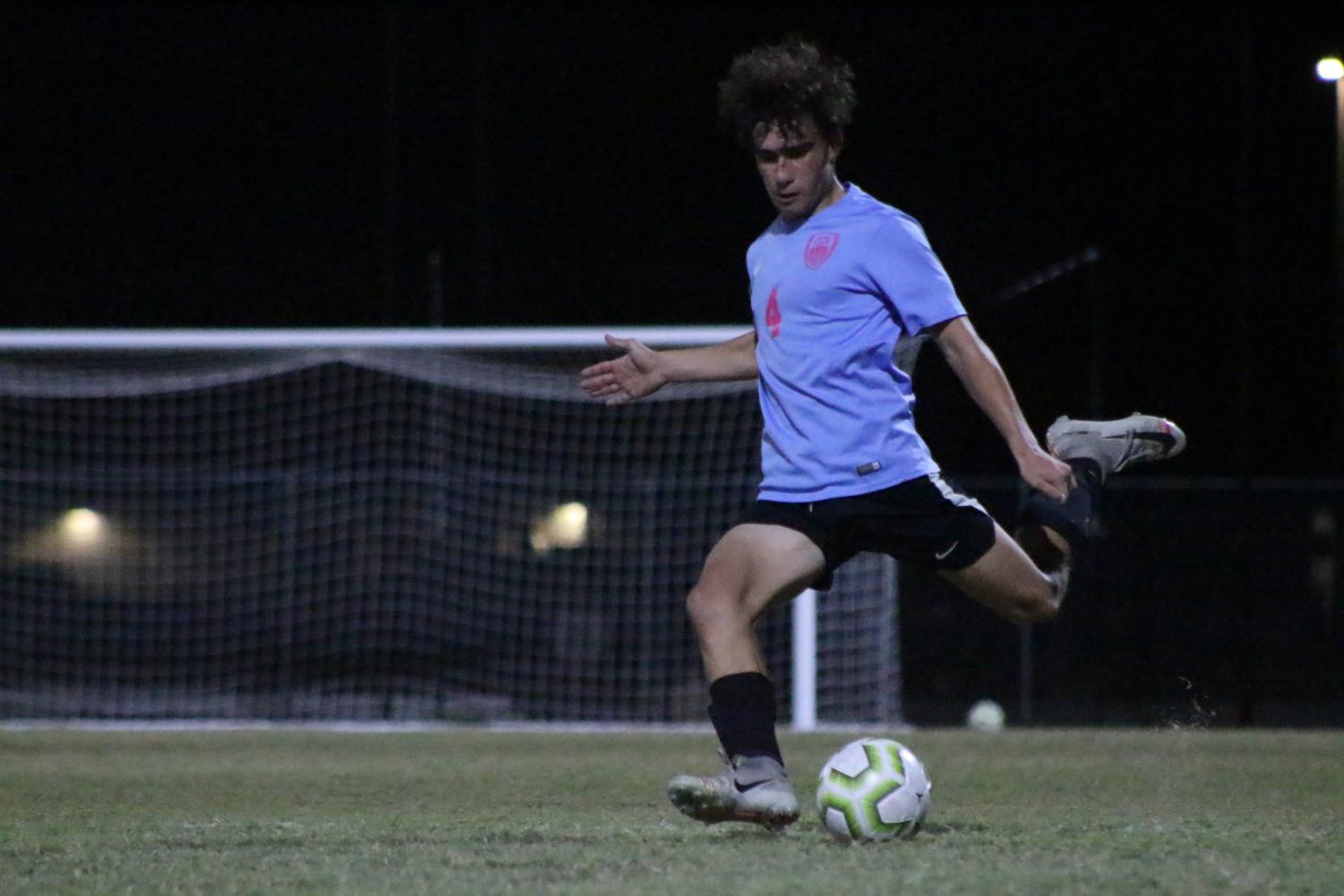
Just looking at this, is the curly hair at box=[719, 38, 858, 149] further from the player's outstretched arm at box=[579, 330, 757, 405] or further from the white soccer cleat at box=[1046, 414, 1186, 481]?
the white soccer cleat at box=[1046, 414, 1186, 481]

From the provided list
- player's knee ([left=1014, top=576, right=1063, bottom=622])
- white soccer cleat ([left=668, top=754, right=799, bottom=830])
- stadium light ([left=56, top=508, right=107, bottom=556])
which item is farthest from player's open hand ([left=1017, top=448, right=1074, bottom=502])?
stadium light ([left=56, top=508, right=107, bottom=556])

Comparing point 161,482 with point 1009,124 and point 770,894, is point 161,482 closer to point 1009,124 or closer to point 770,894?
point 1009,124

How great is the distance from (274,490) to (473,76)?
7.41 metres

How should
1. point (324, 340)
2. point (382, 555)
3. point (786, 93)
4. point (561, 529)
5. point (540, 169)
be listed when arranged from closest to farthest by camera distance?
point (786, 93)
point (324, 340)
point (382, 555)
point (561, 529)
point (540, 169)

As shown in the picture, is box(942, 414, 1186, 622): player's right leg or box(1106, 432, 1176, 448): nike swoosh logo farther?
box(1106, 432, 1176, 448): nike swoosh logo

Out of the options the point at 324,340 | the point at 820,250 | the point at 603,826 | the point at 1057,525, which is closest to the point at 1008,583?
the point at 1057,525

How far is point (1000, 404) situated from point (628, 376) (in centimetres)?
115

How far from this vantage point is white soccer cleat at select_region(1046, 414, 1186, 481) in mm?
5574

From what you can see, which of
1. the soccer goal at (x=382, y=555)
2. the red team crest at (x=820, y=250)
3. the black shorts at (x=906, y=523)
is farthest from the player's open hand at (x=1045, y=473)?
the soccer goal at (x=382, y=555)

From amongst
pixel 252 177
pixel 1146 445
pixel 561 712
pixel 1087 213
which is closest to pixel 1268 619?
pixel 1087 213

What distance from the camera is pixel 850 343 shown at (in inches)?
200

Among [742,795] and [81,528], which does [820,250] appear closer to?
[742,795]

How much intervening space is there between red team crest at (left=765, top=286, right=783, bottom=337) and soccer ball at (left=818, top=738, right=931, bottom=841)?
113 cm

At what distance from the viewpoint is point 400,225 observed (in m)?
21.7
